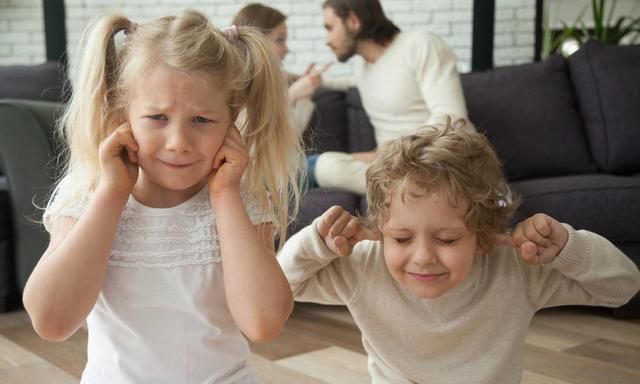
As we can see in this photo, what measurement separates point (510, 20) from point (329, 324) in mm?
2561

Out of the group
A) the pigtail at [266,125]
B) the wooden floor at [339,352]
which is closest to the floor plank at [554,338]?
the wooden floor at [339,352]

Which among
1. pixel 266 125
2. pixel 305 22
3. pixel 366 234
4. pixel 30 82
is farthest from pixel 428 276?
pixel 305 22

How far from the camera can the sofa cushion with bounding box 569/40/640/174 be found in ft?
10.3

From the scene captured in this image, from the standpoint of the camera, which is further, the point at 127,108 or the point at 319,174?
the point at 319,174

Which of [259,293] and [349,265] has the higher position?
[259,293]

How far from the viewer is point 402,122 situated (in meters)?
3.08

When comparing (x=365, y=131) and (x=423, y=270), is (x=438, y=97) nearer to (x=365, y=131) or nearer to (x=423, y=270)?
(x=365, y=131)

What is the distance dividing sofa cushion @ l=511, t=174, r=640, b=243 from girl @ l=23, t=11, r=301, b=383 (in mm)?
1593

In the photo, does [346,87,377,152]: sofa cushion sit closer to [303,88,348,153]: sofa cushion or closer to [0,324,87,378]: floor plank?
[303,88,348,153]: sofa cushion

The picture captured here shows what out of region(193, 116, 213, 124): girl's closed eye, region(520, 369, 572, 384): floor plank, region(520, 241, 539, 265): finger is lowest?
region(520, 369, 572, 384): floor plank

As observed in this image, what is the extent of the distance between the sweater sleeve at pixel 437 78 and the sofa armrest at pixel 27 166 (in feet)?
4.51

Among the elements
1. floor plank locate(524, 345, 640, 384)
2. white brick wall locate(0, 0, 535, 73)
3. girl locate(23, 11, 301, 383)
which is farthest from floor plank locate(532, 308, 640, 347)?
white brick wall locate(0, 0, 535, 73)

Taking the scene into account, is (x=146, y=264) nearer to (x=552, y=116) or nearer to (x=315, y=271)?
(x=315, y=271)

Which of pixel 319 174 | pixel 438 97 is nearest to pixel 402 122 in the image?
pixel 438 97
